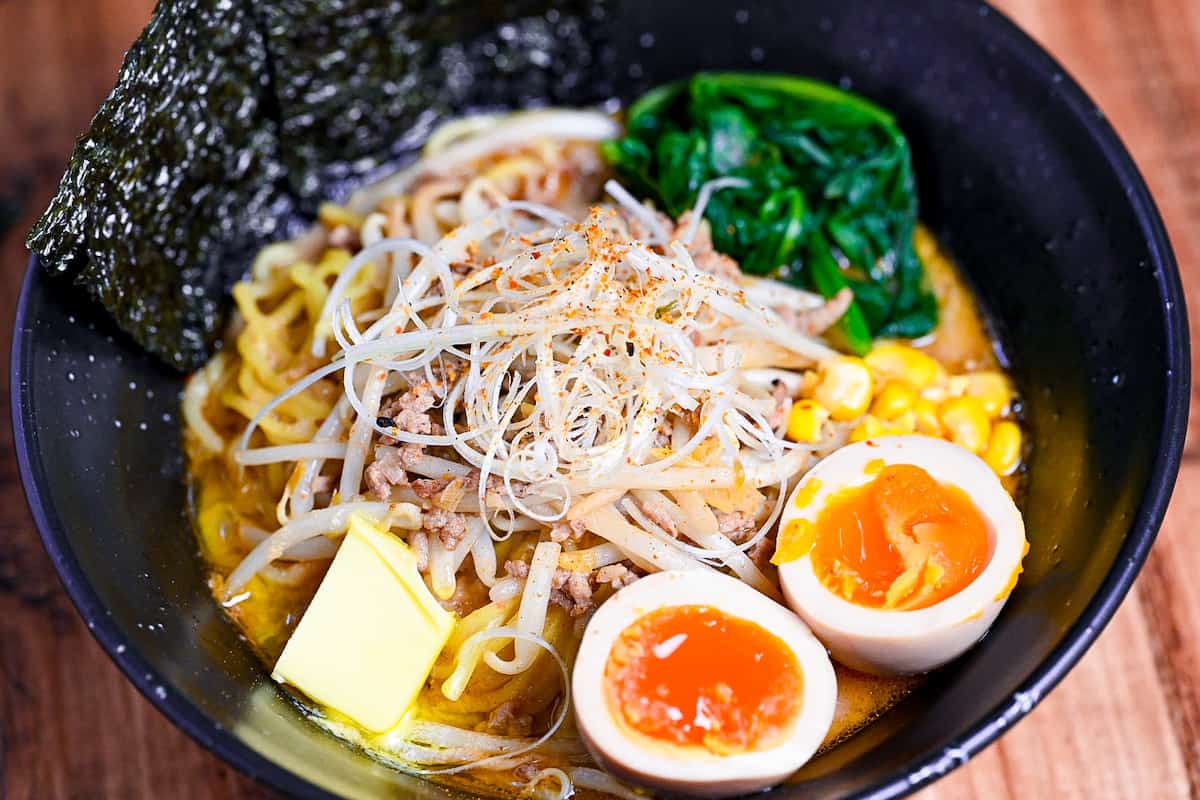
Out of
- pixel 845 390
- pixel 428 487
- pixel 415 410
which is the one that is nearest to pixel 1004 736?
pixel 845 390

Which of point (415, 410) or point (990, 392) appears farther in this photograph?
point (990, 392)

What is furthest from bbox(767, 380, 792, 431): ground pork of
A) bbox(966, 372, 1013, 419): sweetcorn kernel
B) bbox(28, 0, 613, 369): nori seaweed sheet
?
bbox(28, 0, 613, 369): nori seaweed sheet

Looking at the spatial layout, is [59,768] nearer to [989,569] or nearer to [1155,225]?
[989,569]

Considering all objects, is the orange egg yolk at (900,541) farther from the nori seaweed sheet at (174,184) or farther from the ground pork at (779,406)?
the nori seaweed sheet at (174,184)

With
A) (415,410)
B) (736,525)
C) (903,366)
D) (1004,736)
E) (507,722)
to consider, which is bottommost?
(1004,736)

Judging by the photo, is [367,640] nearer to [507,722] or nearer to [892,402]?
[507,722]
